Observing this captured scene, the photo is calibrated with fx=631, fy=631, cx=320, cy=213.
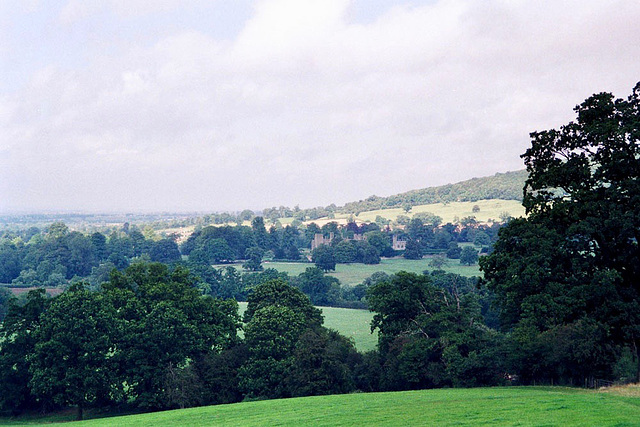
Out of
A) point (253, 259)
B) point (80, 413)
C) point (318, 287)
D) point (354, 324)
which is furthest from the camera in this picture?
point (253, 259)

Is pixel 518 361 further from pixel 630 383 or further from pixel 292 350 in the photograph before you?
pixel 292 350

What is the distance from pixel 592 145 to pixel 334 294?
96779 mm

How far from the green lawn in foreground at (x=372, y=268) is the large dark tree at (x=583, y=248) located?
112541 mm

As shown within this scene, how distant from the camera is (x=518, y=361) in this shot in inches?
1599

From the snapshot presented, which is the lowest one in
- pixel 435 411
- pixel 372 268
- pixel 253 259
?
pixel 372 268

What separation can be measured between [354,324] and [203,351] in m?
47.1

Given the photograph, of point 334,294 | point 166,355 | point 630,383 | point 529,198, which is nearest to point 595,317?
point 630,383

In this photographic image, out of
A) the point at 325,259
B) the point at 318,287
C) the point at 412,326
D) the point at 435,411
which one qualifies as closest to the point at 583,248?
the point at 435,411

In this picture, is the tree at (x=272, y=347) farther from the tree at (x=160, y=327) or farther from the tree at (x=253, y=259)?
the tree at (x=253, y=259)

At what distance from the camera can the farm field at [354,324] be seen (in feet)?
272

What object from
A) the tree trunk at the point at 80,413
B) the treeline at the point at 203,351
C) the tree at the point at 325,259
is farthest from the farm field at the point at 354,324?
the tree at the point at 325,259

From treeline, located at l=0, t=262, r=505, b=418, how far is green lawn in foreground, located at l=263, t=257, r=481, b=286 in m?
93.1

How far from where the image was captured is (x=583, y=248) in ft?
110

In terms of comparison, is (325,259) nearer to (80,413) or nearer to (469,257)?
(469,257)
